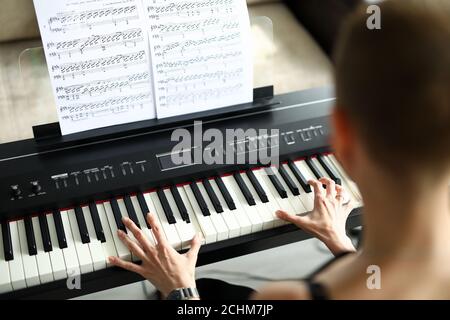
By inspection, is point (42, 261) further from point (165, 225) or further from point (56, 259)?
point (165, 225)

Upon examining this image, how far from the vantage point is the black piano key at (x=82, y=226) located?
57.0 inches

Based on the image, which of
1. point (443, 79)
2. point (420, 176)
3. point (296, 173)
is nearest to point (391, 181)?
point (420, 176)

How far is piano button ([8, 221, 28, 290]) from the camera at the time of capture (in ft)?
4.46

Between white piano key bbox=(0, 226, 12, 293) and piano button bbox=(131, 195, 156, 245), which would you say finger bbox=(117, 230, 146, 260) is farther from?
white piano key bbox=(0, 226, 12, 293)

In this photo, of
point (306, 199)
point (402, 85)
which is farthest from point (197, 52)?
point (402, 85)

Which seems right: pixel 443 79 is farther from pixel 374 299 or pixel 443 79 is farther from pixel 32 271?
pixel 32 271

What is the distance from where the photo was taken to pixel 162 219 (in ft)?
4.97

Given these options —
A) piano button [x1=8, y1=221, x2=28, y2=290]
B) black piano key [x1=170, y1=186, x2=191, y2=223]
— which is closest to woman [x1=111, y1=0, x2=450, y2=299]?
black piano key [x1=170, y1=186, x2=191, y2=223]

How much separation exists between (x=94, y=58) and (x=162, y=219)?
1.47 ft

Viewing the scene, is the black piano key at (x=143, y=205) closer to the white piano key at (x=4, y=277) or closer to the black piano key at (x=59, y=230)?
the black piano key at (x=59, y=230)

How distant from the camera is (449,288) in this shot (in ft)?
2.77

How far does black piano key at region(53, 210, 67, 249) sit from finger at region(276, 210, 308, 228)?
0.55 meters

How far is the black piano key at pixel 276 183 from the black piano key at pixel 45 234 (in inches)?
24.1
